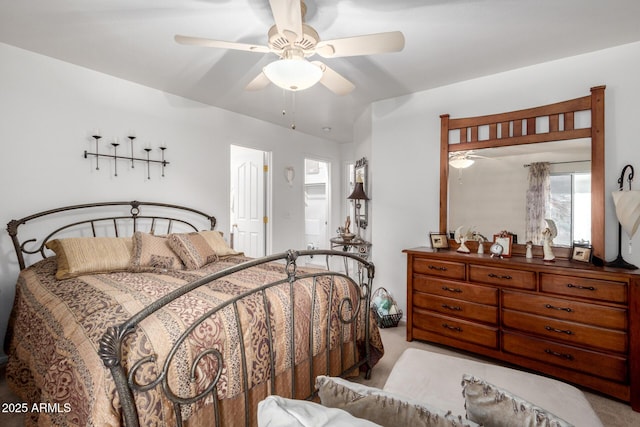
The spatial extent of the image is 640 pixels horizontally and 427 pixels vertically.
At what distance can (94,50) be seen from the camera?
2580mm

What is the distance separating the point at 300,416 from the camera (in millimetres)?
589

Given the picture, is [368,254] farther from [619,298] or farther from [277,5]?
[277,5]

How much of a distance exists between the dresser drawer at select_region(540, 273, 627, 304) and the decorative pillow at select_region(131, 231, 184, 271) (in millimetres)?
2832

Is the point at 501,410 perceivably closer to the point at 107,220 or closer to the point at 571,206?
the point at 571,206

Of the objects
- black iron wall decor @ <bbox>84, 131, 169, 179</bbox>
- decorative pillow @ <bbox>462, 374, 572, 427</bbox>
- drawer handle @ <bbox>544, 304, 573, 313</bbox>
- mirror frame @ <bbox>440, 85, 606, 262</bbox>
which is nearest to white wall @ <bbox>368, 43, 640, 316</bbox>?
mirror frame @ <bbox>440, 85, 606, 262</bbox>

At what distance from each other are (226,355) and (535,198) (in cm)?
275

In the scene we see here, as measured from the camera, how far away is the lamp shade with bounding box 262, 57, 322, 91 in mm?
1754

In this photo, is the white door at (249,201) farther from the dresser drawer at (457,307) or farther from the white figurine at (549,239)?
the white figurine at (549,239)

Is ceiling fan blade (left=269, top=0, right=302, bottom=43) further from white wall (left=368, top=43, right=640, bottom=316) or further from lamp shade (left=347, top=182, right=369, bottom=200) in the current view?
lamp shade (left=347, top=182, right=369, bottom=200)

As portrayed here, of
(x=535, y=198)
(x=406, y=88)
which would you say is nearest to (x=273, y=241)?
(x=406, y=88)

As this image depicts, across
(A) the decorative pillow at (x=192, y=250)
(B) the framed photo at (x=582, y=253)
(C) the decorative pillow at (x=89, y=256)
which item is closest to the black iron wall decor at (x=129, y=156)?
(C) the decorative pillow at (x=89, y=256)

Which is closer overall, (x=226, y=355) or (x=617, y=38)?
(x=226, y=355)

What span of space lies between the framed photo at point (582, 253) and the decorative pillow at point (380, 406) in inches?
96.9

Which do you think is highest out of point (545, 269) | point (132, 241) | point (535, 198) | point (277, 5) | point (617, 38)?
point (617, 38)
